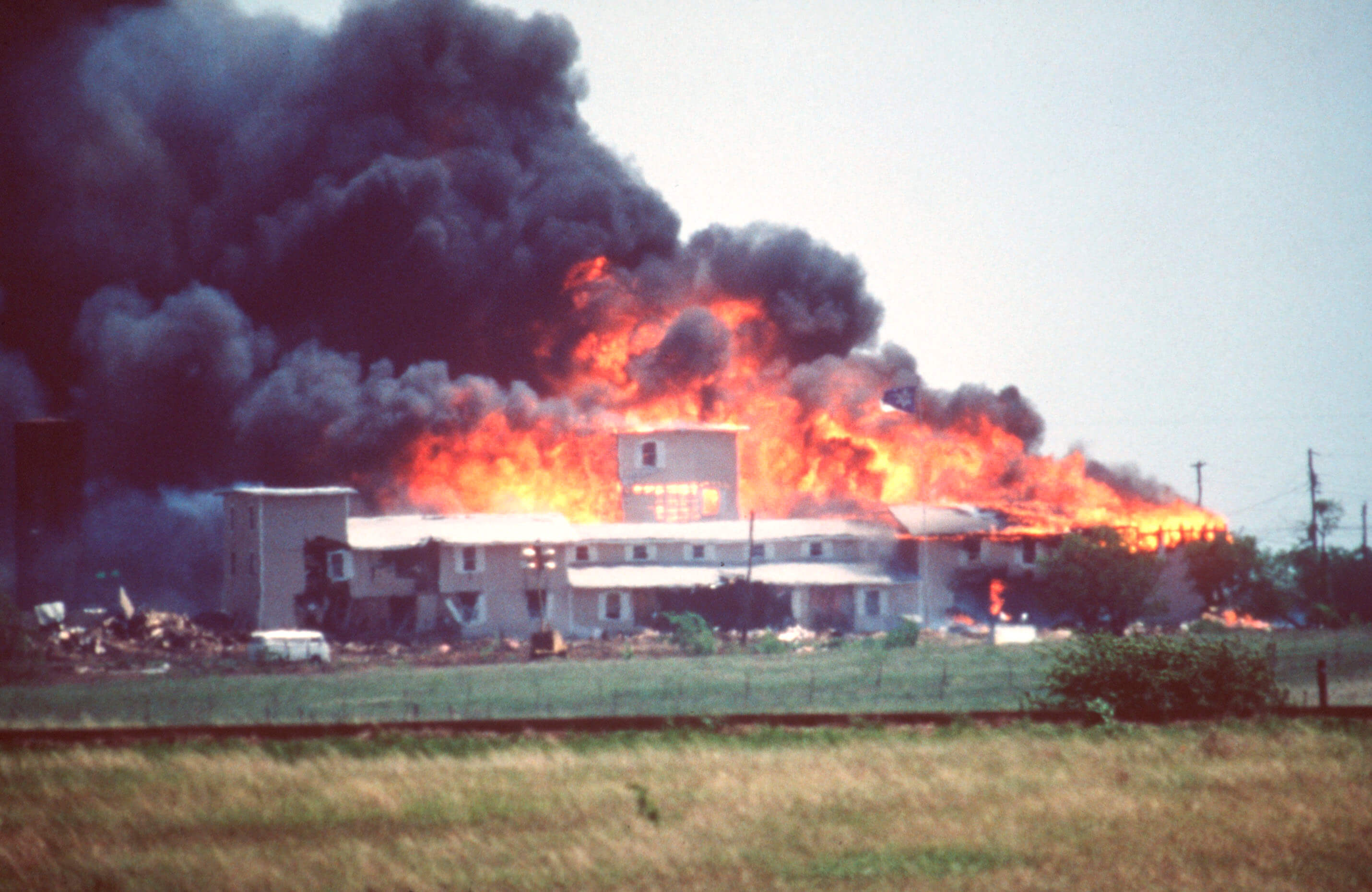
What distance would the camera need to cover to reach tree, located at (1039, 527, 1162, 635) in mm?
62500

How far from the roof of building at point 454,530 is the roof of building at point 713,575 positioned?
2.55m

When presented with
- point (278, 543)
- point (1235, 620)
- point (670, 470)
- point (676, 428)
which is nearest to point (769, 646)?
point (278, 543)

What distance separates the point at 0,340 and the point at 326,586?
37675 millimetres

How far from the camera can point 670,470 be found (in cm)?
8631

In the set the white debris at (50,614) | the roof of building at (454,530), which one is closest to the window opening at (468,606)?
the roof of building at (454,530)

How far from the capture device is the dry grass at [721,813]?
16078 millimetres

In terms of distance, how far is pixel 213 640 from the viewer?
62.9 metres

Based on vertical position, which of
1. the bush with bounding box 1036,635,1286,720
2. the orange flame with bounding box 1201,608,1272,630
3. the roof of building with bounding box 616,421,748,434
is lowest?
the orange flame with bounding box 1201,608,1272,630

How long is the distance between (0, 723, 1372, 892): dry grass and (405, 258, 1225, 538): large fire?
57.6 meters

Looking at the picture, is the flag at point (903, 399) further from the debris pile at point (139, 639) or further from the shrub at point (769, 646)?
the debris pile at point (139, 639)

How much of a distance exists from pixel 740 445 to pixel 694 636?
33751mm

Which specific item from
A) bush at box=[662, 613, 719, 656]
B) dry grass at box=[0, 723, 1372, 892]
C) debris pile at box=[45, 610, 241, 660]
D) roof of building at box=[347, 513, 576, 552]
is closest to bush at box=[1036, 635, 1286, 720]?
dry grass at box=[0, 723, 1372, 892]

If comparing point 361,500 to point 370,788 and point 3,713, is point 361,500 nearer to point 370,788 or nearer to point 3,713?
point 3,713

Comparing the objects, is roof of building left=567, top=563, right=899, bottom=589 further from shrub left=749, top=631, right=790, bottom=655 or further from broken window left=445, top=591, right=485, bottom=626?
shrub left=749, top=631, right=790, bottom=655
